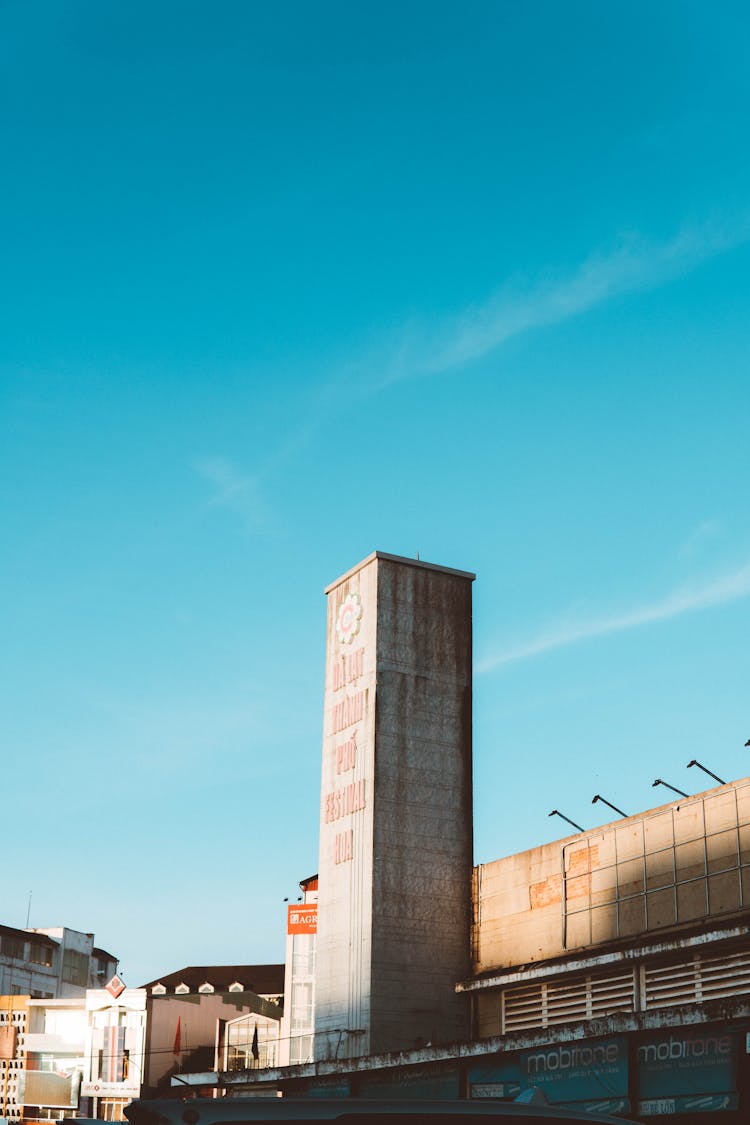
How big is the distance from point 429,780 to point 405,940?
5701 millimetres

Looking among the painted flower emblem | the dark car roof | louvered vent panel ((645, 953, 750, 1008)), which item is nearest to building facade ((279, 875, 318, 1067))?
the painted flower emblem

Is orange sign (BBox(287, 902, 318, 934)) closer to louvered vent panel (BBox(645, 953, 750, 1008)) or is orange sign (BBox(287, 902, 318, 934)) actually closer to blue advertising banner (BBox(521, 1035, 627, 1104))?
louvered vent panel (BBox(645, 953, 750, 1008))

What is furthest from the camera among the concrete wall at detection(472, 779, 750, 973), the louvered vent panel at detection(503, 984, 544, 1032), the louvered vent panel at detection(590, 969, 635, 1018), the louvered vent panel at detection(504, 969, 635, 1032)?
the louvered vent panel at detection(503, 984, 544, 1032)

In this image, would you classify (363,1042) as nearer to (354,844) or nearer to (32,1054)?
(354,844)

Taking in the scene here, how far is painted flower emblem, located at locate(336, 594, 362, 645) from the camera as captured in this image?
162ft

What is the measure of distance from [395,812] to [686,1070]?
20.0 meters

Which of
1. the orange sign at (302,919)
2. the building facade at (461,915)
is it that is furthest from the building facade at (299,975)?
the building facade at (461,915)

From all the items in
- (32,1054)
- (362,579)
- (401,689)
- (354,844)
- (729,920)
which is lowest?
(32,1054)

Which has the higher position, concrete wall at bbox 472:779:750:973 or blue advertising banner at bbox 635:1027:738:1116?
concrete wall at bbox 472:779:750:973

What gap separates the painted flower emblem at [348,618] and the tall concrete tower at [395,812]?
0.08 m

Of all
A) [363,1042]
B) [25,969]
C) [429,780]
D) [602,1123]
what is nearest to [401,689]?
[429,780]

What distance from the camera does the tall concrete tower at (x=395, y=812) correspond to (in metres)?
44.8

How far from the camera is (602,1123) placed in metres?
5.74

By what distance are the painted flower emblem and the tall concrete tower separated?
82 mm
